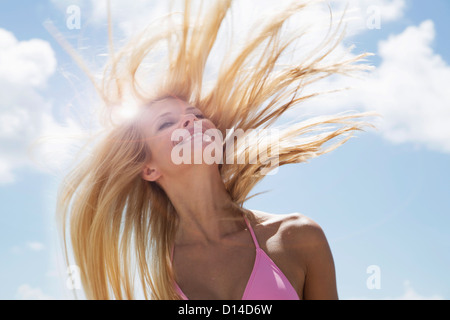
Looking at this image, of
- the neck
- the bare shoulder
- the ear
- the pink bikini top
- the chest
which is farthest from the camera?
the ear

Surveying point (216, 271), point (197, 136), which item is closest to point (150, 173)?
point (197, 136)

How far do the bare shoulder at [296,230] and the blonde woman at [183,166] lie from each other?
1 cm

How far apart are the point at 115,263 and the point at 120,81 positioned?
1813 mm

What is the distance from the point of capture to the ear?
16.3 feet

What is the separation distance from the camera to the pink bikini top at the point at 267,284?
3.97 metres

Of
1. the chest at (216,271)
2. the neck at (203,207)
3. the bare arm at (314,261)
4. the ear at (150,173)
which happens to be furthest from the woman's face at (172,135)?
the bare arm at (314,261)

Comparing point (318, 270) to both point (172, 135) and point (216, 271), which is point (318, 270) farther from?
point (172, 135)

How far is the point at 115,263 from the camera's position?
16.5 feet

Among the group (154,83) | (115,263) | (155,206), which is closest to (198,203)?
(155,206)

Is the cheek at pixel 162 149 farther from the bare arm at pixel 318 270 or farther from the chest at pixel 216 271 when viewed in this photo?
the bare arm at pixel 318 270

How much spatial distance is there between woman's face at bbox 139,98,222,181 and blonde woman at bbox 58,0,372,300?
0.04 feet

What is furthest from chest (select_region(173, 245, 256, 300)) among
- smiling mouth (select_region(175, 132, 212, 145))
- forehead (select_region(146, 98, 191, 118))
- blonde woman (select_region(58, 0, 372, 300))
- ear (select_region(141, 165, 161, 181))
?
forehead (select_region(146, 98, 191, 118))

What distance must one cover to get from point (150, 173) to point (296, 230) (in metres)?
1.55

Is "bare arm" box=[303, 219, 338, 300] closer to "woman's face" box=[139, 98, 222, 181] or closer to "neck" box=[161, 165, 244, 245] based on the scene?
"neck" box=[161, 165, 244, 245]
